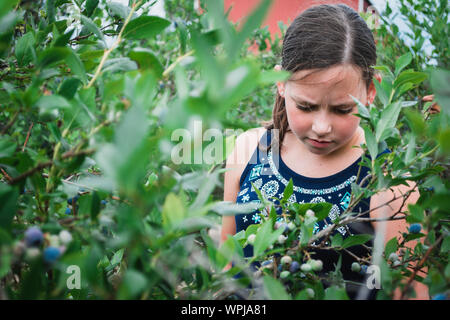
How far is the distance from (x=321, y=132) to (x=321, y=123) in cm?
3

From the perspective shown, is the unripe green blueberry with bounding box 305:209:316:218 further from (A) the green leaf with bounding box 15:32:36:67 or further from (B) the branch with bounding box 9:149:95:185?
(A) the green leaf with bounding box 15:32:36:67

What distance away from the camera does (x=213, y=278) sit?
21.9 inches

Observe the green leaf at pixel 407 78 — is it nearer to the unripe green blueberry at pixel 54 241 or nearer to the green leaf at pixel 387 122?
the green leaf at pixel 387 122

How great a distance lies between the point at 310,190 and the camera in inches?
69.0

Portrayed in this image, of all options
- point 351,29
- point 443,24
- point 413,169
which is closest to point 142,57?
point 413,169

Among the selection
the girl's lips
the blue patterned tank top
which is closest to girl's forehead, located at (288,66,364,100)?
the girl's lips

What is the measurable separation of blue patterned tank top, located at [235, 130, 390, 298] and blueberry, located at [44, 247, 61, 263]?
1.13 m

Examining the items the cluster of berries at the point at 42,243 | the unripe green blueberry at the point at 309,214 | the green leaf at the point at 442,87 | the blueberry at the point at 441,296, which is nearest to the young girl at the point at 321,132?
the unripe green blueberry at the point at 309,214

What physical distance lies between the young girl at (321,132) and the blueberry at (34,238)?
708 millimetres

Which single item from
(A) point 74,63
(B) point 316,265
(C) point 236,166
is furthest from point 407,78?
(C) point 236,166

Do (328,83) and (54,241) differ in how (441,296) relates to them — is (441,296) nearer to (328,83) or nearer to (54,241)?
(54,241)

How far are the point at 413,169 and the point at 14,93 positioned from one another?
29.2 inches

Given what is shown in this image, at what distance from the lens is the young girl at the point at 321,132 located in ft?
4.34

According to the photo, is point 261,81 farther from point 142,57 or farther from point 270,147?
point 270,147
